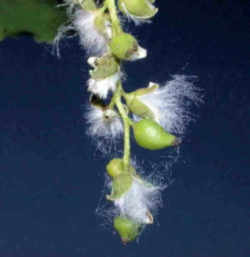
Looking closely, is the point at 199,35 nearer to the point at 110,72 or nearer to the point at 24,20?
the point at 24,20

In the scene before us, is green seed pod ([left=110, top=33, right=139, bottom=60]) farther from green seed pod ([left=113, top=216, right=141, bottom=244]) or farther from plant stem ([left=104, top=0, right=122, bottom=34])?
green seed pod ([left=113, top=216, right=141, bottom=244])

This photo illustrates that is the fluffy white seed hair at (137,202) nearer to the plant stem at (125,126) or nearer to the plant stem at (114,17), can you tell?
the plant stem at (125,126)

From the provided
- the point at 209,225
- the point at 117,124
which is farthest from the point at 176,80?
the point at 209,225

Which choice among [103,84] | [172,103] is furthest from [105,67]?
[172,103]

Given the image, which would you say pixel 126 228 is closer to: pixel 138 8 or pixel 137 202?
pixel 137 202

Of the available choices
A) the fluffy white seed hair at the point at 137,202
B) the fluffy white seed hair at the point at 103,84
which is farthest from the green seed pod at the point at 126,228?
the fluffy white seed hair at the point at 103,84

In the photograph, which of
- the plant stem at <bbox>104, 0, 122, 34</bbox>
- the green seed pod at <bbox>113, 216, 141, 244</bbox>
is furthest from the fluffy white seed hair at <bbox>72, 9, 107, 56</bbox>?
the green seed pod at <bbox>113, 216, 141, 244</bbox>
